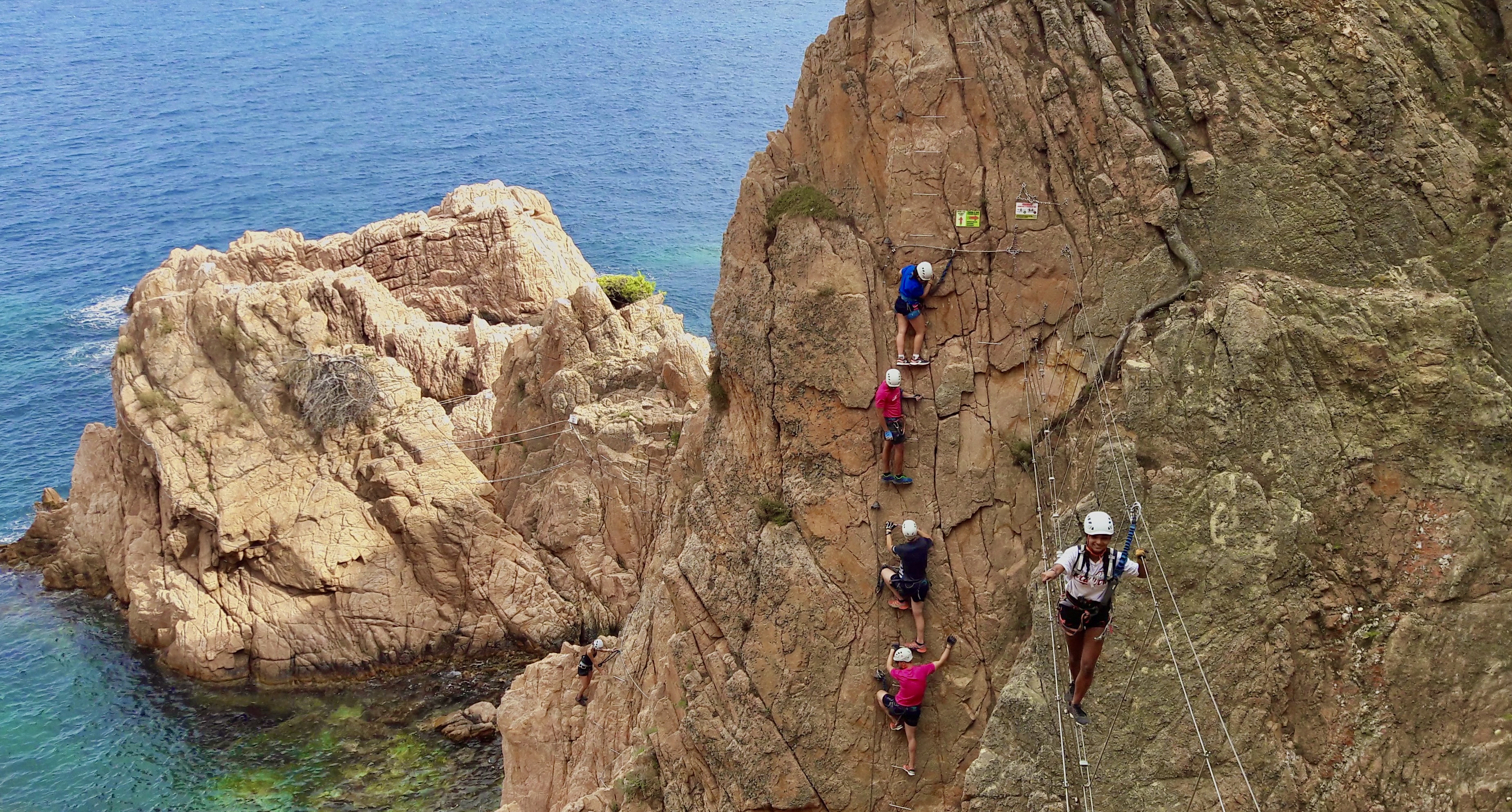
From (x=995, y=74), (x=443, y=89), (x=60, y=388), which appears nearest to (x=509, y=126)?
(x=443, y=89)

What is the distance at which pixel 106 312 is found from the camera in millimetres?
56812

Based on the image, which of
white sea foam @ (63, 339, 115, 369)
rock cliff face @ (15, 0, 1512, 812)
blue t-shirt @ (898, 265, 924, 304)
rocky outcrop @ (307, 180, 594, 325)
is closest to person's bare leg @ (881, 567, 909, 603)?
rock cliff face @ (15, 0, 1512, 812)

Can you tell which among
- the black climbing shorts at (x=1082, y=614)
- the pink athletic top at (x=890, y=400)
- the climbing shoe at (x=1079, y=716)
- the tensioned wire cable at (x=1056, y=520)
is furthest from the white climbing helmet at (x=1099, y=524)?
the pink athletic top at (x=890, y=400)

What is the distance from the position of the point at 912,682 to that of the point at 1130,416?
449cm

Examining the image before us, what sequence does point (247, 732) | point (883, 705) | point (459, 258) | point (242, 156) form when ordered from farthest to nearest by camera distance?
point (242, 156), point (459, 258), point (247, 732), point (883, 705)

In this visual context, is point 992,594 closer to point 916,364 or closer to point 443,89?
point 916,364

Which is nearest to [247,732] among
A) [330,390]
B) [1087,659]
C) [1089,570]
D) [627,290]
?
[330,390]

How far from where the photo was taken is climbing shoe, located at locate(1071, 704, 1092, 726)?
13797mm

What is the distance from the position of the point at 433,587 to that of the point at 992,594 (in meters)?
21.5

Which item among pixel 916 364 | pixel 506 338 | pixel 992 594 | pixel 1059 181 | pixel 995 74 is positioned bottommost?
pixel 506 338

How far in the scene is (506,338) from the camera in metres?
40.9

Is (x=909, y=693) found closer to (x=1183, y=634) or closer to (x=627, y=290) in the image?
(x=1183, y=634)

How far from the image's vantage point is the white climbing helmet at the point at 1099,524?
11953 mm

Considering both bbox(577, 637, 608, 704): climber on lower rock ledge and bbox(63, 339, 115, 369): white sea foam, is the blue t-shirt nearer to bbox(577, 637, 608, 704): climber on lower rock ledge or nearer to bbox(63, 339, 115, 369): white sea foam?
bbox(577, 637, 608, 704): climber on lower rock ledge
